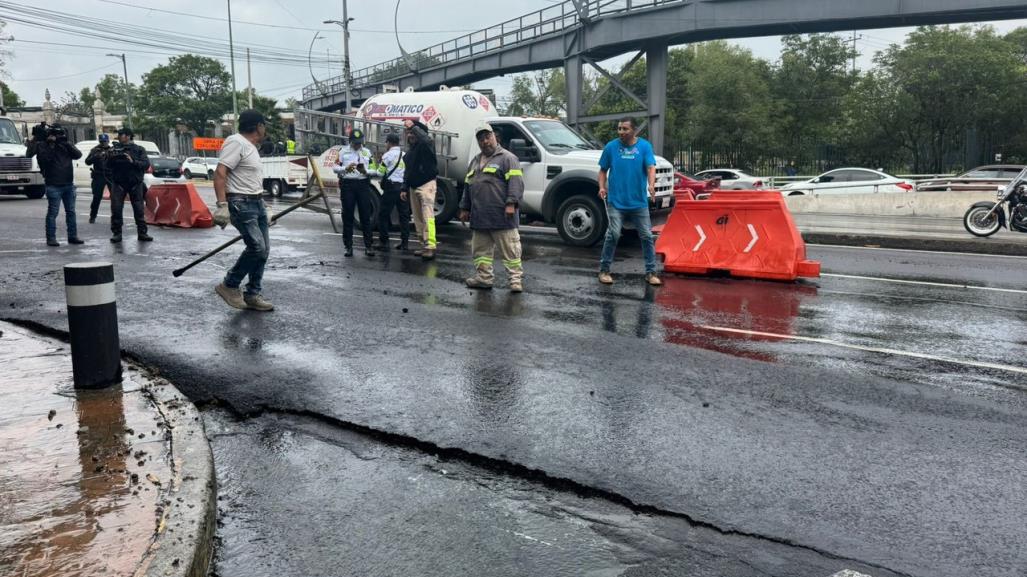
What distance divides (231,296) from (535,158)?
22.1 feet

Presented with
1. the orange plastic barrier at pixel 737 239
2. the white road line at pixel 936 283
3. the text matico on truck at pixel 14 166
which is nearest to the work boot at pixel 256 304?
the orange plastic barrier at pixel 737 239

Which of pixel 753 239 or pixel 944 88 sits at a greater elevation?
pixel 944 88

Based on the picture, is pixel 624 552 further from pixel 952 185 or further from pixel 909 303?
pixel 952 185

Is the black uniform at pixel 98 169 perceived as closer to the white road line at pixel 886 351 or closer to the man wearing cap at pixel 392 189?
the man wearing cap at pixel 392 189

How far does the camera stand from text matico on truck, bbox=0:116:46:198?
22594mm

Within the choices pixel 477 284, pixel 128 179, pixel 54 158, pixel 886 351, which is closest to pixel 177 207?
pixel 128 179

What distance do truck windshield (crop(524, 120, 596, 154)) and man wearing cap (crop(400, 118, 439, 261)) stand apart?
8.65ft

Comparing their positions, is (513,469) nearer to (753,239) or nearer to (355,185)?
(753,239)

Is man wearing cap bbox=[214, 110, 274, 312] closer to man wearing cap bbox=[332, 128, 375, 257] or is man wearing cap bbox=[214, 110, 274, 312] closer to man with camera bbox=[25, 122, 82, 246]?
man wearing cap bbox=[332, 128, 375, 257]

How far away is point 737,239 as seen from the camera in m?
9.95

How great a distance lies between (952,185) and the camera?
827 inches

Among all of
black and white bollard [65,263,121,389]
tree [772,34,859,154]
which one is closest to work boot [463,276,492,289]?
black and white bollard [65,263,121,389]

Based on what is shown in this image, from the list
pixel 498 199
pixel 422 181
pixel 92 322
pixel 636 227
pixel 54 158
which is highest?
pixel 54 158

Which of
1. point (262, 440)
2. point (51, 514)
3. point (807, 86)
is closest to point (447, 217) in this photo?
point (262, 440)
